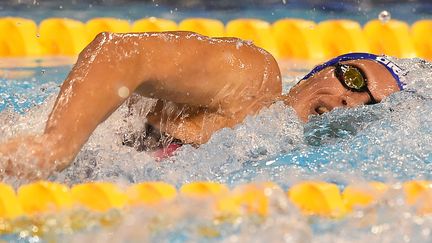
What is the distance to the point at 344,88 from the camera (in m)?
2.35

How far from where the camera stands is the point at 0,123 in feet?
7.13

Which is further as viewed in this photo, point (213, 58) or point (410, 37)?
point (410, 37)

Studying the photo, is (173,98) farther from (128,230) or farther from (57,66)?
(57,66)

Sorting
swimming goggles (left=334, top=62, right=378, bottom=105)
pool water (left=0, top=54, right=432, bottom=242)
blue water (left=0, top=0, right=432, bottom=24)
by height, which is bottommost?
blue water (left=0, top=0, right=432, bottom=24)

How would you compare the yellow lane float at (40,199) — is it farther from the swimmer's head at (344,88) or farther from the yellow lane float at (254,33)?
the yellow lane float at (254,33)

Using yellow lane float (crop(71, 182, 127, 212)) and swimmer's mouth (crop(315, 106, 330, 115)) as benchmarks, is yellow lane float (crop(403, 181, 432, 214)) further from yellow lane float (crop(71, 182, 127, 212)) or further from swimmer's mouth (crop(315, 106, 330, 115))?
yellow lane float (crop(71, 182, 127, 212))

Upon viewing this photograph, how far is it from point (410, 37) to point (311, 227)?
2371 mm

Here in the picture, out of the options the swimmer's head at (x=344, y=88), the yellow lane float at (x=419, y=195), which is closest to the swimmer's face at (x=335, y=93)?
the swimmer's head at (x=344, y=88)

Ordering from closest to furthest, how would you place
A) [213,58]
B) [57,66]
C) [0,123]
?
1. [213,58]
2. [0,123]
3. [57,66]

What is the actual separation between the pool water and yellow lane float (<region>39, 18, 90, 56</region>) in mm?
1484

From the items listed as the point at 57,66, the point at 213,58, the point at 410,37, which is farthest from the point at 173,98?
the point at 410,37

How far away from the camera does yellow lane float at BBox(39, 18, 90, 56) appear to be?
3.75 meters

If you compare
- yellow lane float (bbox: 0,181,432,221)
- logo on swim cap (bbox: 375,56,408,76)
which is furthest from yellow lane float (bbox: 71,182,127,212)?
logo on swim cap (bbox: 375,56,408,76)

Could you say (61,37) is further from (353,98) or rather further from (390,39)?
(353,98)
